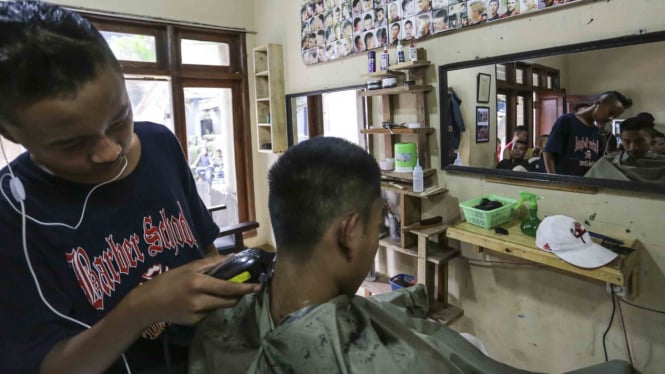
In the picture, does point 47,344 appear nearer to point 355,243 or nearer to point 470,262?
point 355,243

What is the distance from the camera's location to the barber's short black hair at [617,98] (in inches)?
56.5

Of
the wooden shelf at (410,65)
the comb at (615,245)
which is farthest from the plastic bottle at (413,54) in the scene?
the comb at (615,245)

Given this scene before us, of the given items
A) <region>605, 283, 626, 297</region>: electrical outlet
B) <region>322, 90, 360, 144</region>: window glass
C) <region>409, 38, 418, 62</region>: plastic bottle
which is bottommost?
<region>605, 283, 626, 297</region>: electrical outlet

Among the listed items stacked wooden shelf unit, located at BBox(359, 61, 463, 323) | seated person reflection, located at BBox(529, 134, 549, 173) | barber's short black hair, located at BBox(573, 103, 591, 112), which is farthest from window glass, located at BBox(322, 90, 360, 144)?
barber's short black hair, located at BBox(573, 103, 591, 112)

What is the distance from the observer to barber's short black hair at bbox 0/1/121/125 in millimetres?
519

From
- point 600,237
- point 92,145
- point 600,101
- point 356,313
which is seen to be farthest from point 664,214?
point 92,145

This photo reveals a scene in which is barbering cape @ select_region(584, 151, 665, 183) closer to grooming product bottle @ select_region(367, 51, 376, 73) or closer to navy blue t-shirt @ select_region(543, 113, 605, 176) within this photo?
navy blue t-shirt @ select_region(543, 113, 605, 176)

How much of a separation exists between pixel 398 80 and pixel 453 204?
0.77m

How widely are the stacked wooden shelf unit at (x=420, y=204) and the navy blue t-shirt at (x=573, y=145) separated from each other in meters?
0.59

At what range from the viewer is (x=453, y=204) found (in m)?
2.07

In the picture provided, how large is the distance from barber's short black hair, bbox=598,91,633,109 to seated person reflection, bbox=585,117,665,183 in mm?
59

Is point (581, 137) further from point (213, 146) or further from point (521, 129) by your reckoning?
point (213, 146)

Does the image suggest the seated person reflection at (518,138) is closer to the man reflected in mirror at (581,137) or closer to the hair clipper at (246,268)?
the man reflected in mirror at (581,137)

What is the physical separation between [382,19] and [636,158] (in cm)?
147
